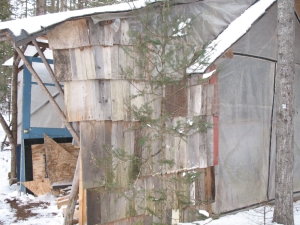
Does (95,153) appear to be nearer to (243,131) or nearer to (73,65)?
(73,65)

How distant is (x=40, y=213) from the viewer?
17.9 feet

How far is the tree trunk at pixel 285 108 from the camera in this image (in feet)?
14.8

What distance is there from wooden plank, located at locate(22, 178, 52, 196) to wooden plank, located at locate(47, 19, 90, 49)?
134 inches

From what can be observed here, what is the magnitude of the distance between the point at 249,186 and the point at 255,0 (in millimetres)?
3059

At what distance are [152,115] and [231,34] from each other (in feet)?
5.34

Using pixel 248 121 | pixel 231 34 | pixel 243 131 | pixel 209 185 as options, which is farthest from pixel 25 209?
pixel 231 34

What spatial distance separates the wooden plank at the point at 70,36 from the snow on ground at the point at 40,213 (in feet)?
8.78

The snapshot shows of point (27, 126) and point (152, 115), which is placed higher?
point (152, 115)

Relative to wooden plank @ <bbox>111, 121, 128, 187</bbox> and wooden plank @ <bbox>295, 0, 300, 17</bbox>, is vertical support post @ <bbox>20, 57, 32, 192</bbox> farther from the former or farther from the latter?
wooden plank @ <bbox>295, 0, 300, 17</bbox>

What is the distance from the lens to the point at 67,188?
6.26m

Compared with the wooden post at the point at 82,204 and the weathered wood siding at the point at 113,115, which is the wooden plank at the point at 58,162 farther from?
the weathered wood siding at the point at 113,115

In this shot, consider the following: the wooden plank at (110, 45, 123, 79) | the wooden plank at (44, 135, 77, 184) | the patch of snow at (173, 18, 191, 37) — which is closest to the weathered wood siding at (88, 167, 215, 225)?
the wooden plank at (110, 45, 123, 79)

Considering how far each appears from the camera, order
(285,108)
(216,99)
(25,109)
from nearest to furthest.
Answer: (285,108) < (216,99) < (25,109)

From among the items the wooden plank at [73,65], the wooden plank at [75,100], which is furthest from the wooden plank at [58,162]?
the wooden plank at [73,65]
